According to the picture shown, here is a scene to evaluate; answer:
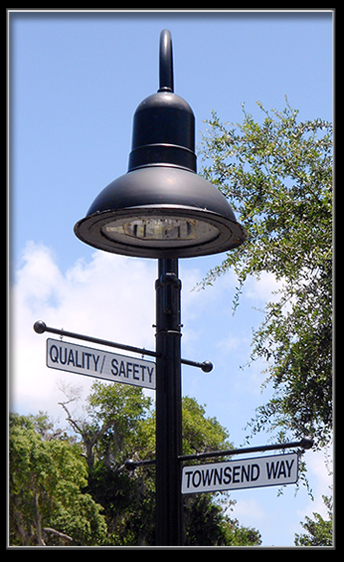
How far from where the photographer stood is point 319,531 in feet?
45.9

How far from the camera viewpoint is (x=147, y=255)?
15.5ft

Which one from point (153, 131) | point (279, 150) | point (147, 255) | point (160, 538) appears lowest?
point (160, 538)

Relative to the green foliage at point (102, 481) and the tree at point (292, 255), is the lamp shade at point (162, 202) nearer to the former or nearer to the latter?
the tree at point (292, 255)

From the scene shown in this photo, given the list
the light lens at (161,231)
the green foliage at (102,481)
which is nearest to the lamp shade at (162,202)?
the light lens at (161,231)

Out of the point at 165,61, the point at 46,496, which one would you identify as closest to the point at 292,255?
the point at 165,61

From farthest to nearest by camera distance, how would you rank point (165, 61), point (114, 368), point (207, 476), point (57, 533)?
point (57, 533)
point (165, 61)
point (114, 368)
point (207, 476)

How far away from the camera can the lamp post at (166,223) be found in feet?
12.9

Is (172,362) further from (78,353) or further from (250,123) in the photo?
(250,123)

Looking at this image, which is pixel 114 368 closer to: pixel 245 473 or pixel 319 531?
pixel 245 473

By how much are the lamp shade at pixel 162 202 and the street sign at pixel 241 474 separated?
134 centimetres

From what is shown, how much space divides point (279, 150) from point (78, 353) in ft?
21.8

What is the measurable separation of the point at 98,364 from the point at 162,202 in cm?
137
